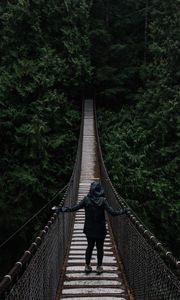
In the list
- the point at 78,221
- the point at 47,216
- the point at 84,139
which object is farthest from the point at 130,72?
the point at 78,221

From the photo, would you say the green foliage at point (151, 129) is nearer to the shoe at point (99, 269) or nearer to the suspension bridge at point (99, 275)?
the suspension bridge at point (99, 275)

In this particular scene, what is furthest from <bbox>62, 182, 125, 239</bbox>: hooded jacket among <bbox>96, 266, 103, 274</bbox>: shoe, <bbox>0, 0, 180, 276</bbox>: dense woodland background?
<bbox>0, 0, 180, 276</bbox>: dense woodland background

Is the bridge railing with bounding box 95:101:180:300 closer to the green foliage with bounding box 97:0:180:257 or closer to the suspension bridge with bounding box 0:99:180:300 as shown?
the suspension bridge with bounding box 0:99:180:300

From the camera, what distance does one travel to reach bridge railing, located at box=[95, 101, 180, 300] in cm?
329

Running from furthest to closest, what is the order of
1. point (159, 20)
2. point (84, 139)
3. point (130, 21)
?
point (130, 21) < point (159, 20) < point (84, 139)

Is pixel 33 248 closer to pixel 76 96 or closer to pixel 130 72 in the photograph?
pixel 130 72

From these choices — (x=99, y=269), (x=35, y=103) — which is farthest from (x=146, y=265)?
(x=35, y=103)

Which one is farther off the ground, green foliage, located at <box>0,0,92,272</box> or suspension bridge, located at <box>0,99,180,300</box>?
green foliage, located at <box>0,0,92,272</box>

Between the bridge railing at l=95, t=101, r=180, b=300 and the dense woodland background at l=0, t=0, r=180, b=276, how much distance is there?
874 cm

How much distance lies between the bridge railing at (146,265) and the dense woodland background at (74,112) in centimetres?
874

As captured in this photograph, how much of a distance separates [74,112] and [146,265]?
1572cm

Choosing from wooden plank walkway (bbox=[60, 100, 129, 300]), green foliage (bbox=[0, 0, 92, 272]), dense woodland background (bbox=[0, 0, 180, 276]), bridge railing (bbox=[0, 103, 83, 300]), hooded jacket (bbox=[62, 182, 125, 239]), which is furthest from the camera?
green foliage (bbox=[0, 0, 92, 272])

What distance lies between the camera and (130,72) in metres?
22.5

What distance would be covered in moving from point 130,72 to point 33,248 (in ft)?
63.8
